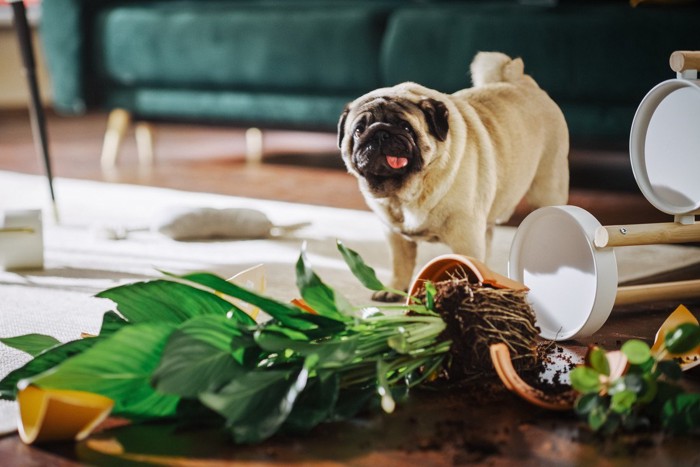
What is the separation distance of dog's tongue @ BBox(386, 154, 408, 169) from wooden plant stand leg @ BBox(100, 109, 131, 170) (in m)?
1.76

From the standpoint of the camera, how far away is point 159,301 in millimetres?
873

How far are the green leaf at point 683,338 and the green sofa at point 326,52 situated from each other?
610 mm

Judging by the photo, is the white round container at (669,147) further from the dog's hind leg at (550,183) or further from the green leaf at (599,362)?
the green leaf at (599,362)

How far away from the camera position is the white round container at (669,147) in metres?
1.06

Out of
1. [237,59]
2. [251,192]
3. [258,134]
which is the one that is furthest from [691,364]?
[258,134]

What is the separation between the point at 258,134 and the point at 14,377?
2244 millimetres

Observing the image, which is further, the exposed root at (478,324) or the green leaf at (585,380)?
the exposed root at (478,324)

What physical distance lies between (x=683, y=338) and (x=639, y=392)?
0.06m

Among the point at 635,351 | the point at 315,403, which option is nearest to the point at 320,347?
the point at 315,403

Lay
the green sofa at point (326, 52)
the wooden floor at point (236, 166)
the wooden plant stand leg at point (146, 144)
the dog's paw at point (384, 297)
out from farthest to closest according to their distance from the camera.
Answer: the wooden plant stand leg at point (146, 144)
the green sofa at point (326, 52)
the wooden floor at point (236, 166)
the dog's paw at point (384, 297)

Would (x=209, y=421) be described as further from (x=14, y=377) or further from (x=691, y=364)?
(x=691, y=364)

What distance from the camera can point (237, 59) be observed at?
7.69 ft

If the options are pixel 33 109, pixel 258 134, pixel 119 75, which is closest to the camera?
pixel 33 109

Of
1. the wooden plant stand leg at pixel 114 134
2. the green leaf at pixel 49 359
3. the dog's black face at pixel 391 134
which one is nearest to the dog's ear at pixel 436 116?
the dog's black face at pixel 391 134
